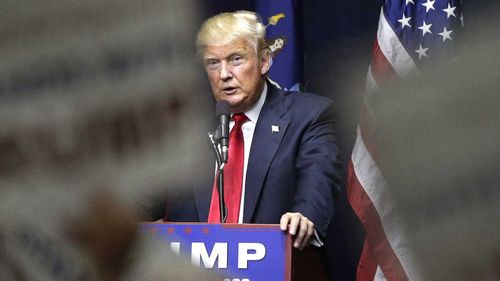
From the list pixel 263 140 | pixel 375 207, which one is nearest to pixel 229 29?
pixel 263 140

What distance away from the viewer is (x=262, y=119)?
265 cm

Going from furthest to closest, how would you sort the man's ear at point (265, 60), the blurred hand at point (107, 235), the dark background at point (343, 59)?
the dark background at point (343, 59) < the man's ear at point (265, 60) < the blurred hand at point (107, 235)

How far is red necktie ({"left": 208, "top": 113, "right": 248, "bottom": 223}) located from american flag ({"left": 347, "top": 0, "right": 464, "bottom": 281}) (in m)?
0.66

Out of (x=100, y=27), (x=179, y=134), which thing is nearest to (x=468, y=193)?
(x=179, y=134)

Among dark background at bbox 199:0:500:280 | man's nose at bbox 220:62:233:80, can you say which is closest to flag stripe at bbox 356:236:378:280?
dark background at bbox 199:0:500:280

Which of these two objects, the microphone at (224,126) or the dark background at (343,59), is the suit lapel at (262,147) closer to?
the microphone at (224,126)

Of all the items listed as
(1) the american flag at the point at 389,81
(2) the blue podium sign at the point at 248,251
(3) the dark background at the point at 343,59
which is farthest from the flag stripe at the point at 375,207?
(2) the blue podium sign at the point at 248,251

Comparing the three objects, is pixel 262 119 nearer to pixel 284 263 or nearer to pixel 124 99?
pixel 284 263

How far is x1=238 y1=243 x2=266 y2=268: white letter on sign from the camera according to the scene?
1.93 m

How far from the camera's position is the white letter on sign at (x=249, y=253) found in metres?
1.93

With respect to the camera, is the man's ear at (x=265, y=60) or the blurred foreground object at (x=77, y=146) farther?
the man's ear at (x=265, y=60)

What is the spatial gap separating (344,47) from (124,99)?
3060 mm

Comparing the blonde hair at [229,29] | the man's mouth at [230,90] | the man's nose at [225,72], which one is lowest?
the man's mouth at [230,90]

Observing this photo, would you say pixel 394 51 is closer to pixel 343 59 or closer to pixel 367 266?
pixel 343 59
